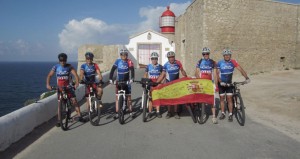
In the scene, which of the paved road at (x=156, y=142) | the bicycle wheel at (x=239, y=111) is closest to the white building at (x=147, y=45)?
the bicycle wheel at (x=239, y=111)

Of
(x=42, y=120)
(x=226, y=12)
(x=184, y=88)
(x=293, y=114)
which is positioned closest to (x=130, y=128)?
(x=184, y=88)

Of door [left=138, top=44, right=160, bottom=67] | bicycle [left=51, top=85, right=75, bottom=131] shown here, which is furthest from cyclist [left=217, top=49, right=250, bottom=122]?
door [left=138, top=44, right=160, bottom=67]

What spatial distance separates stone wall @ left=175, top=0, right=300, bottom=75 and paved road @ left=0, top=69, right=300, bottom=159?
11.2 metres

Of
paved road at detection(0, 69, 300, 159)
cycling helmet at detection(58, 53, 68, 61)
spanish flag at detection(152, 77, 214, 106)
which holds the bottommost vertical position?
paved road at detection(0, 69, 300, 159)

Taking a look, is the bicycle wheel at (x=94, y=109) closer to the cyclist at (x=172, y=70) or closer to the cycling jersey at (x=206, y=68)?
the cyclist at (x=172, y=70)

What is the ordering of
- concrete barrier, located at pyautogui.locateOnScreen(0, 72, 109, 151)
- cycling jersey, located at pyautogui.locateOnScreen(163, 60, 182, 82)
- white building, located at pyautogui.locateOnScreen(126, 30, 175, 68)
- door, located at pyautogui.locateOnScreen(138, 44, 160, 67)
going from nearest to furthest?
concrete barrier, located at pyautogui.locateOnScreen(0, 72, 109, 151), cycling jersey, located at pyautogui.locateOnScreen(163, 60, 182, 82), white building, located at pyautogui.locateOnScreen(126, 30, 175, 68), door, located at pyautogui.locateOnScreen(138, 44, 160, 67)

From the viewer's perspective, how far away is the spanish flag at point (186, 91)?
7816 mm

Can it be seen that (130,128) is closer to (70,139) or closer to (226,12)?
(70,139)

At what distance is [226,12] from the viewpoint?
18031 millimetres

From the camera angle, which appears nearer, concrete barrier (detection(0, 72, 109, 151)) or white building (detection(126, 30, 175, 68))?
concrete barrier (detection(0, 72, 109, 151))

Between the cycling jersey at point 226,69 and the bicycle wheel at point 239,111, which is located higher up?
the cycling jersey at point 226,69

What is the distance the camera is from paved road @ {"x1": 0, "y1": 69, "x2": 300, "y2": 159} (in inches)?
208

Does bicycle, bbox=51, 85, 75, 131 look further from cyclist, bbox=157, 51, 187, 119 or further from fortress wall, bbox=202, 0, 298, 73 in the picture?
fortress wall, bbox=202, 0, 298, 73

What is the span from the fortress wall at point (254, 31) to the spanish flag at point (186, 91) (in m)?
10.6
